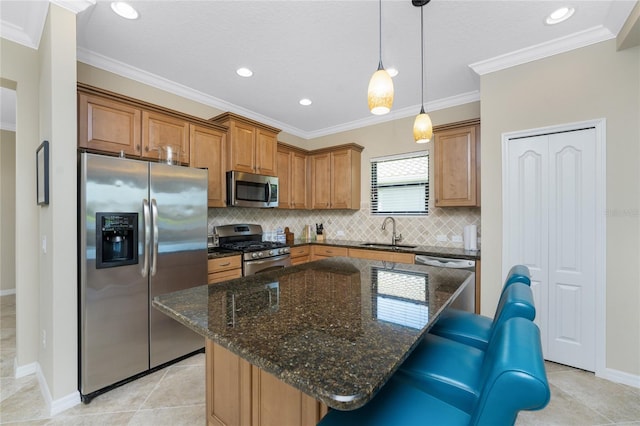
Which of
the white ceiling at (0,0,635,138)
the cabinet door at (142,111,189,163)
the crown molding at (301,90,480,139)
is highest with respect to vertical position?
the white ceiling at (0,0,635,138)

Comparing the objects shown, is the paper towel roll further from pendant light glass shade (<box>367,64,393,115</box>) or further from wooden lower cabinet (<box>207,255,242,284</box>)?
wooden lower cabinet (<box>207,255,242,284</box>)

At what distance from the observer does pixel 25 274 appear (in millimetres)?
2316

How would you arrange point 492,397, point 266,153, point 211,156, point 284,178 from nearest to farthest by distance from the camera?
1. point 492,397
2. point 211,156
3. point 266,153
4. point 284,178

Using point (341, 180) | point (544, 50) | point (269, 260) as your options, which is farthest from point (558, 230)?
point (269, 260)

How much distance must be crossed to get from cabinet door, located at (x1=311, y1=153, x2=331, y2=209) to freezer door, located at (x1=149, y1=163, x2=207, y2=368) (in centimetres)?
215

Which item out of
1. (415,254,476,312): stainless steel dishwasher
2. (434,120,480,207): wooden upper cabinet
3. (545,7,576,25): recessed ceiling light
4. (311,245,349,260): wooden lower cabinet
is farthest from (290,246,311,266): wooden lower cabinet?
(545,7,576,25): recessed ceiling light

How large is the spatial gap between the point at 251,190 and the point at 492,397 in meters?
3.30

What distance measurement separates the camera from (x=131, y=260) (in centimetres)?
223

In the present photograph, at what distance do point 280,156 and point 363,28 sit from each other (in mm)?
2308

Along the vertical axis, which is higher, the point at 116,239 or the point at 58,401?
the point at 116,239

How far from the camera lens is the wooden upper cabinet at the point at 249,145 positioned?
11.2 ft

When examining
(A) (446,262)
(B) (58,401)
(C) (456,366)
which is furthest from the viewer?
(A) (446,262)

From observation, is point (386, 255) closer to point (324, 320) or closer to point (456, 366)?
point (456, 366)

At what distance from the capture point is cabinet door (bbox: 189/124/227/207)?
3.11m
